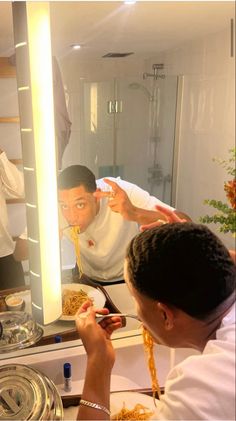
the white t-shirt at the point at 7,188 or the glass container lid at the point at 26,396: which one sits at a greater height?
the white t-shirt at the point at 7,188

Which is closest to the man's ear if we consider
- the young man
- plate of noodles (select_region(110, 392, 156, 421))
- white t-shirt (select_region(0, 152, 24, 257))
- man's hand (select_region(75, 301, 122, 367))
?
the young man

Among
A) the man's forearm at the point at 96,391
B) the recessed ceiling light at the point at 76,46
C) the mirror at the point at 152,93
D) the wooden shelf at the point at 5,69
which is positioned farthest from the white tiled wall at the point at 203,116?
the man's forearm at the point at 96,391

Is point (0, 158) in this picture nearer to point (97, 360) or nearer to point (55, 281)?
point (55, 281)

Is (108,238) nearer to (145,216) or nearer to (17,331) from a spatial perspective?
(145,216)

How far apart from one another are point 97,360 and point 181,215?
0.61m

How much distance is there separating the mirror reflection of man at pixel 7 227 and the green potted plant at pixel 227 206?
59 cm

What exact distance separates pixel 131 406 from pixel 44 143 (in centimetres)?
64

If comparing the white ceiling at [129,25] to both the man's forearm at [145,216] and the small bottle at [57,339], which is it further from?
the small bottle at [57,339]

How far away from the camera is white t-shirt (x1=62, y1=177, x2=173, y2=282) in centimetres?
117

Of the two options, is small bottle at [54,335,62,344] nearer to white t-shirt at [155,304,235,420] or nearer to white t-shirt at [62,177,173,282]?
white t-shirt at [62,177,173,282]

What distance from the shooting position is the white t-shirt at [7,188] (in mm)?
988

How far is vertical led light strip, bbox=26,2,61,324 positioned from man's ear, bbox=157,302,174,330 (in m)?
0.33

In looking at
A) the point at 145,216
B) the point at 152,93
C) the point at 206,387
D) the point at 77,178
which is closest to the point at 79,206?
the point at 77,178

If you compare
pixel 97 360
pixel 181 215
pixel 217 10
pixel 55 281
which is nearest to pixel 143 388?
pixel 97 360
